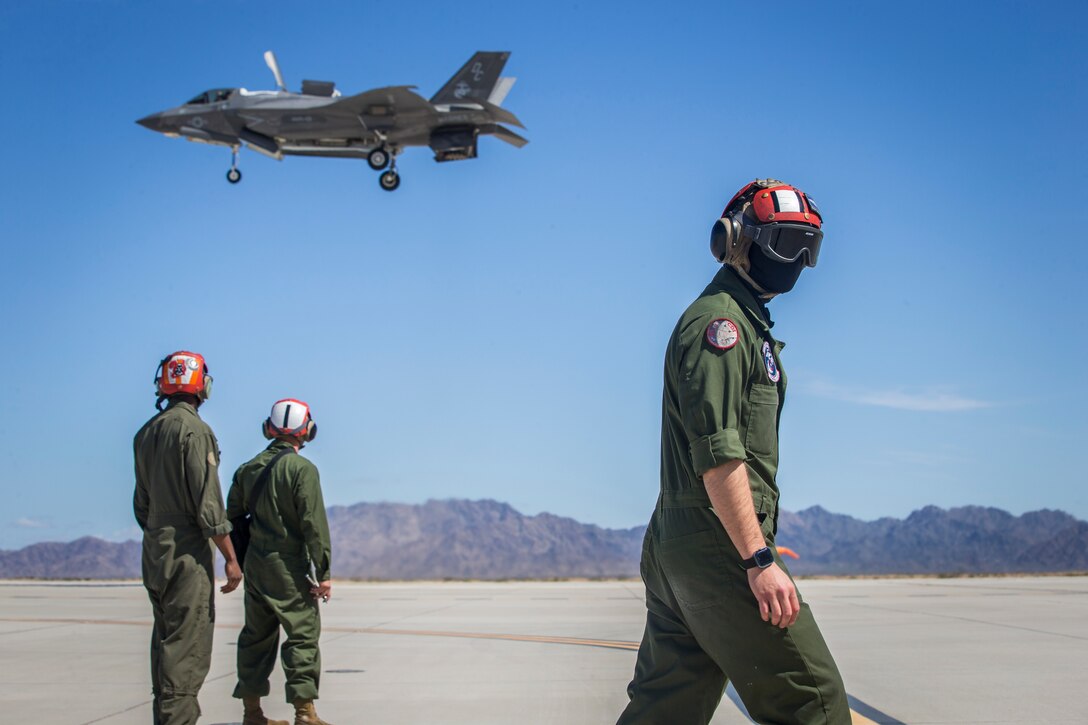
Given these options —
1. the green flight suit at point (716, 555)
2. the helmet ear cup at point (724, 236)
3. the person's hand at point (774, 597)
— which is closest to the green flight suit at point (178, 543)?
the green flight suit at point (716, 555)

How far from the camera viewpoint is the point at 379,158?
2950cm

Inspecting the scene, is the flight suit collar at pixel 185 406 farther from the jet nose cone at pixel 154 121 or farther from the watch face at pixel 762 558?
the jet nose cone at pixel 154 121

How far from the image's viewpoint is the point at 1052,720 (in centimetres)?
536

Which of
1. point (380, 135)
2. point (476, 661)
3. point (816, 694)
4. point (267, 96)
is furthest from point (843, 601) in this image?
point (267, 96)

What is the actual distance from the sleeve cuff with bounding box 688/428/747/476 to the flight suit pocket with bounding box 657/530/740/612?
0.23m

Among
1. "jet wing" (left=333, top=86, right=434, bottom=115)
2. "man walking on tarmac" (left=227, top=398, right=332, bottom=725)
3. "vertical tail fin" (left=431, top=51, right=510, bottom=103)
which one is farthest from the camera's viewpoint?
"vertical tail fin" (left=431, top=51, right=510, bottom=103)

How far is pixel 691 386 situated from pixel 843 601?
39.3 feet

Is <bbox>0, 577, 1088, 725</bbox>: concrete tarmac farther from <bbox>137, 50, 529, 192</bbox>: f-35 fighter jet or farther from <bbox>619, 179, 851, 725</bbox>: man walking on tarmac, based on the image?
<bbox>137, 50, 529, 192</bbox>: f-35 fighter jet

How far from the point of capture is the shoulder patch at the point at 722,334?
9.95 feet

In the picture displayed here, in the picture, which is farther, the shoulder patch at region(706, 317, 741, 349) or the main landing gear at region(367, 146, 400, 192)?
the main landing gear at region(367, 146, 400, 192)

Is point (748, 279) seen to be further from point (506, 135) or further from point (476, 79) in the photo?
point (476, 79)

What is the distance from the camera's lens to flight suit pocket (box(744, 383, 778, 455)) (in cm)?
308

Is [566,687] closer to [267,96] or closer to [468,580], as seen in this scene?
[468,580]

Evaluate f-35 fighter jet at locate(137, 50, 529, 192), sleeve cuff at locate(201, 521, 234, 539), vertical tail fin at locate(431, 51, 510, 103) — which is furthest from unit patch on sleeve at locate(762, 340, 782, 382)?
vertical tail fin at locate(431, 51, 510, 103)
